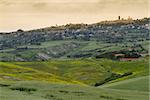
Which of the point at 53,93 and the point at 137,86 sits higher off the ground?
the point at 53,93

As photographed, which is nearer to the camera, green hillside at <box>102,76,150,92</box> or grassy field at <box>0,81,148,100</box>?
grassy field at <box>0,81,148,100</box>

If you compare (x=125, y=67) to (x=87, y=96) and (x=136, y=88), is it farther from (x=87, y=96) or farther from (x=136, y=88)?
(x=87, y=96)

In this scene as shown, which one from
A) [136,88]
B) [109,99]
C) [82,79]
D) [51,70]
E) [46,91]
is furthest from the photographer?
[51,70]

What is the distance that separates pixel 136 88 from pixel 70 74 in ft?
330

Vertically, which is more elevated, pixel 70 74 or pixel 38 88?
pixel 38 88

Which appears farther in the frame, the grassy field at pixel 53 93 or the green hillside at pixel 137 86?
the green hillside at pixel 137 86

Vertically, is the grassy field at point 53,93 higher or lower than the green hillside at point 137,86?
higher

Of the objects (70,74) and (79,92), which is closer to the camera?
(79,92)

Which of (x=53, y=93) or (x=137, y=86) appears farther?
(x=137, y=86)

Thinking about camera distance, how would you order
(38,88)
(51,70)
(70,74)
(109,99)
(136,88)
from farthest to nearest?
(51,70)
(70,74)
(136,88)
(38,88)
(109,99)

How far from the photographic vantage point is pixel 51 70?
177500 millimetres

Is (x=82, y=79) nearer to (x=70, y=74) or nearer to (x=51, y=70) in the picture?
(x=70, y=74)

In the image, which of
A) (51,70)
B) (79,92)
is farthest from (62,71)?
(79,92)

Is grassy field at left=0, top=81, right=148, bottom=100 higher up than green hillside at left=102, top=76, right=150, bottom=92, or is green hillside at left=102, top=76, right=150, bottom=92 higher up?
grassy field at left=0, top=81, right=148, bottom=100
